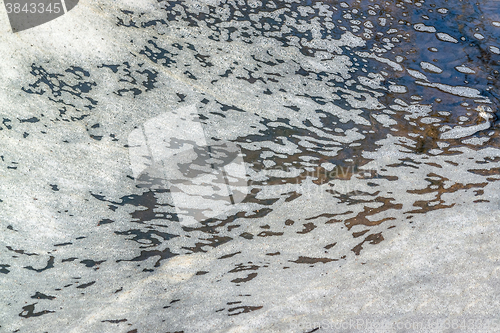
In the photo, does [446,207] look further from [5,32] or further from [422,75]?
[5,32]

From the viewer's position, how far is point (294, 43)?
82.4 inches

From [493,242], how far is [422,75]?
3.06ft

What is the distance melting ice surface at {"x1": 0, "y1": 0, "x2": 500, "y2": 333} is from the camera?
4.53ft

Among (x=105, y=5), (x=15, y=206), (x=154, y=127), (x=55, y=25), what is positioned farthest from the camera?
(x=105, y=5)

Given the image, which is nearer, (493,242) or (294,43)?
(493,242)

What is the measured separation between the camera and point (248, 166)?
1716 millimetres

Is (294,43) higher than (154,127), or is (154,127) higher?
(294,43)

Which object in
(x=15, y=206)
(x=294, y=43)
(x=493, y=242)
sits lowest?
(x=493, y=242)

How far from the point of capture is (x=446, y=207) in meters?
1.54

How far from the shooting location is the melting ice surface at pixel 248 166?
138cm

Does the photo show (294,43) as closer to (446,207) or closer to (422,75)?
(422,75)

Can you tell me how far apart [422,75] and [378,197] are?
788 millimetres

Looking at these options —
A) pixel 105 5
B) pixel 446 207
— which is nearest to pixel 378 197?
pixel 446 207

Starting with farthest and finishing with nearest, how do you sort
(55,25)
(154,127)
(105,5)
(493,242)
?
1. (105,5)
2. (55,25)
3. (154,127)
4. (493,242)
